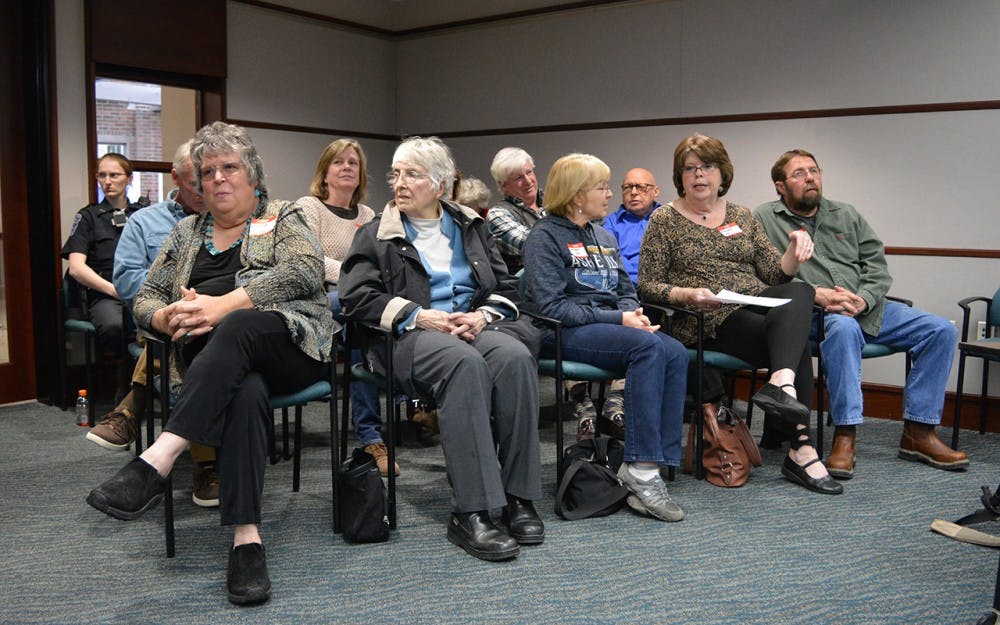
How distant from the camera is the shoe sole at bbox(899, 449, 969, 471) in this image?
12.0 ft

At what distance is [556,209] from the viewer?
11.3ft

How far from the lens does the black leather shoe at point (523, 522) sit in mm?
2797

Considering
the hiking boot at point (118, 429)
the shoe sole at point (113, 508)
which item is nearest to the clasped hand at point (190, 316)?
the shoe sole at point (113, 508)

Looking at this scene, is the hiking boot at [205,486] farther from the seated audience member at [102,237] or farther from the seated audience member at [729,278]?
the seated audience member at [729,278]

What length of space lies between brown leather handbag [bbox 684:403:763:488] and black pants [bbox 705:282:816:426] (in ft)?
0.43

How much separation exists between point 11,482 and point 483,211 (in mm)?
2777

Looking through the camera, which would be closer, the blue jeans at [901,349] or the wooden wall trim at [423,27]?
the blue jeans at [901,349]

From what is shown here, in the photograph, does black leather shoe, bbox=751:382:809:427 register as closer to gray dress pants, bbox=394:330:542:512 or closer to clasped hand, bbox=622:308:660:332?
clasped hand, bbox=622:308:660:332

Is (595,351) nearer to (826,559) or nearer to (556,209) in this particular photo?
(556,209)

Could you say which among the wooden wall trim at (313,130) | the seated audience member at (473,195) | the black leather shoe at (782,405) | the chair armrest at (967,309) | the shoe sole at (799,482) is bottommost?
the shoe sole at (799,482)

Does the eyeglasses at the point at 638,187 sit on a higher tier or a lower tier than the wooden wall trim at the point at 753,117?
lower

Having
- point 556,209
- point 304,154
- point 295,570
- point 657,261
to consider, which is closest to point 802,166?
point 657,261

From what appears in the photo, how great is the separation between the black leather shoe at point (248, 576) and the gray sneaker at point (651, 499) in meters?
1.25

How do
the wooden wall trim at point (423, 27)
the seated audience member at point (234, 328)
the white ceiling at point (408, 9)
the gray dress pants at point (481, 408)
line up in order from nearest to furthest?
1. the seated audience member at point (234, 328)
2. the gray dress pants at point (481, 408)
3. the wooden wall trim at point (423, 27)
4. the white ceiling at point (408, 9)
